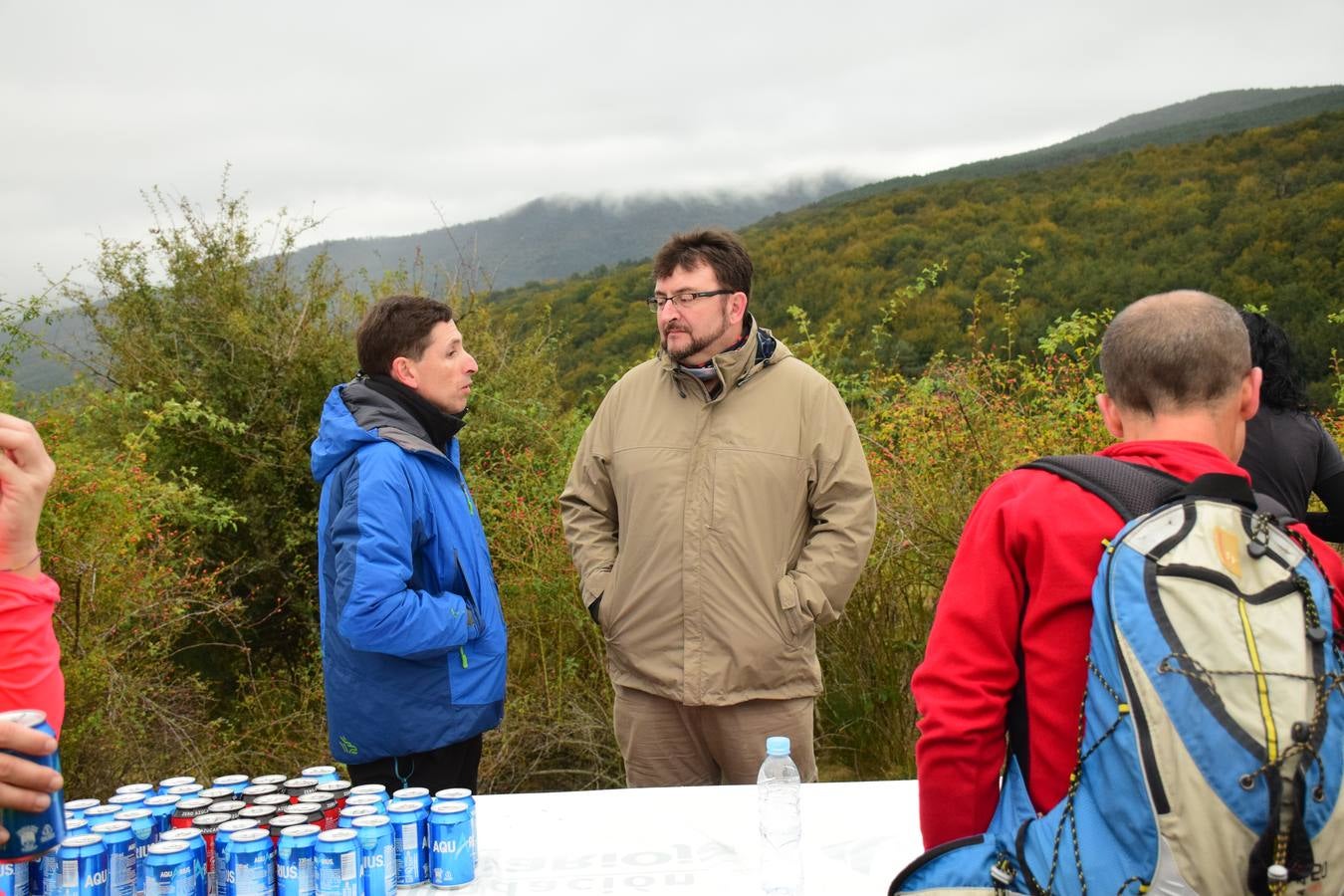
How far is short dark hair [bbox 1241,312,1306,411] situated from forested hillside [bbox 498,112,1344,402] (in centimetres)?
1034

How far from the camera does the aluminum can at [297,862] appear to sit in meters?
1.68

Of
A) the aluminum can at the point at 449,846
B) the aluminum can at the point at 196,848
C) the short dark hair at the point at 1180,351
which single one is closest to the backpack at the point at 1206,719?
the short dark hair at the point at 1180,351

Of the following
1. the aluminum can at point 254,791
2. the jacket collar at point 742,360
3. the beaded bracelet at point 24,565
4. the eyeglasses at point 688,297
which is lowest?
the aluminum can at point 254,791

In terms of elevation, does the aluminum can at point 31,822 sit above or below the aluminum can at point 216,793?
above

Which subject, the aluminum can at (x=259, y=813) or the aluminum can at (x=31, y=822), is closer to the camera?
the aluminum can at (x=31, y=822)

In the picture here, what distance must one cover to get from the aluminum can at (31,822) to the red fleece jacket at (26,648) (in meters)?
0.19

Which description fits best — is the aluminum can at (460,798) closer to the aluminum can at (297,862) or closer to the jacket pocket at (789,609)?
the aluminum can at (297,862)

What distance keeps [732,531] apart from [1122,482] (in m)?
1.53

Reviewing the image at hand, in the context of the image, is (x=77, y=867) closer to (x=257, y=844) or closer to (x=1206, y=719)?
(x=257, y=844)

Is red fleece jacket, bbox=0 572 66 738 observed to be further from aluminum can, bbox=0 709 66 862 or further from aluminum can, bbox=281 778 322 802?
aluminum can, bbox=281 778 322 802

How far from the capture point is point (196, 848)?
5.59ft

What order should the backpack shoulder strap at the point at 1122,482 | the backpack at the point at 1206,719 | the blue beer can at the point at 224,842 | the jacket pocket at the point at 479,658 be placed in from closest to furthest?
1. the backpack at the point at 1206,719
2. the backpack shoulder strap at the point at 1122,482
3. the blue beer can at the point at 224,842
4. the jacket pocket at the point at 479,658

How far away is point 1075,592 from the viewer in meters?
1.49

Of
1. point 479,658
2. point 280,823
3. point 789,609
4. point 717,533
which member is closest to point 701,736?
point 789,609
